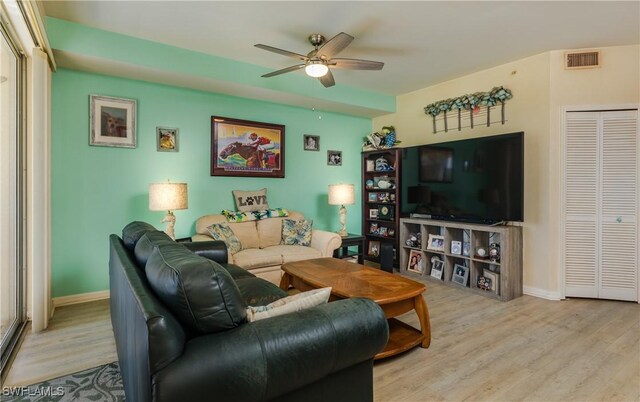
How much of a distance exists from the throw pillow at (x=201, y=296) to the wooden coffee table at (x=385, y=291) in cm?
112

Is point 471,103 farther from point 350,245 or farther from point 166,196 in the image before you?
point 166,196

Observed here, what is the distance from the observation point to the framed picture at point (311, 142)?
469 centimetres

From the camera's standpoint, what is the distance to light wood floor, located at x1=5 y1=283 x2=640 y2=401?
1.85 meters

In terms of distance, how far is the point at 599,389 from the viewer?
186cm

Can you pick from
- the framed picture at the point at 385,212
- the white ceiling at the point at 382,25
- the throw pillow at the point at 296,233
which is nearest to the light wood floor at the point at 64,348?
the throw pillow at the point at 296,233

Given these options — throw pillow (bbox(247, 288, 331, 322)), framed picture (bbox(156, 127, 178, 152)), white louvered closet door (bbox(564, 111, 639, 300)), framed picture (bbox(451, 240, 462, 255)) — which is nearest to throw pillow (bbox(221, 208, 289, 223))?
framed picture (bbox(156, 127, 178, 152))

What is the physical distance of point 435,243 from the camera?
4137 mm

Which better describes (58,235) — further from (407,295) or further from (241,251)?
(407,295)

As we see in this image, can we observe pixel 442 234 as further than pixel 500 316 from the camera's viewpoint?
Yes

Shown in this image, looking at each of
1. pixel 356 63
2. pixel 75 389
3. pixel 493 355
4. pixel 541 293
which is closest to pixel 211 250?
pixel 75 389

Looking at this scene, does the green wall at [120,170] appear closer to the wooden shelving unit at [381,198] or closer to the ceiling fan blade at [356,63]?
the wooden shelving unit at [381,198]

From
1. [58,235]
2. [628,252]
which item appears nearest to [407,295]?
[628,252]

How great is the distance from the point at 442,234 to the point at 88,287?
4.00m

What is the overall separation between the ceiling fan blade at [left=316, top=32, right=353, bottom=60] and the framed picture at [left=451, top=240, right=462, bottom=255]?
104 inches
